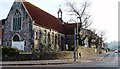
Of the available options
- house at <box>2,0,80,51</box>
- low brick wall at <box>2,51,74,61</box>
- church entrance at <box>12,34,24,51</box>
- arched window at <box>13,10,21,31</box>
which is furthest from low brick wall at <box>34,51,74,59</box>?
arched window at <box>13,10,21,31</box>

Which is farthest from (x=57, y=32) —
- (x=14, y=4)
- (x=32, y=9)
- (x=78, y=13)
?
(x=14, y=4)

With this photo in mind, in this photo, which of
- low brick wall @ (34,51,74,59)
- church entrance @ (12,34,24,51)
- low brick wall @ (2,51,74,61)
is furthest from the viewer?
church entrance @ (12,34,24,51)

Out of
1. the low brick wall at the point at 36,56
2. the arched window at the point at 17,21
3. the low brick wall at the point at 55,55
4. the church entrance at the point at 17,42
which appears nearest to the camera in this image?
the low brick wall at the point at 36,56

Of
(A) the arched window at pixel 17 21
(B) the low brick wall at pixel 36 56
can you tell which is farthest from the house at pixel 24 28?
(B) the low brick wall at pixel 36 56

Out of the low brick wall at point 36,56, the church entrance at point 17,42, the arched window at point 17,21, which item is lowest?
the low brick wall at point 36,56

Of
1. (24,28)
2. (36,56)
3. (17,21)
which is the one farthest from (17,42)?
(36,56)

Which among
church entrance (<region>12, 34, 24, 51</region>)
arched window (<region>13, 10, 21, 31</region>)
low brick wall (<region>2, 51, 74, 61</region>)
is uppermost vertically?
arched window (<region>13, 10, 21, 31</region>)

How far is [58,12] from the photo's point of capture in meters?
87.8

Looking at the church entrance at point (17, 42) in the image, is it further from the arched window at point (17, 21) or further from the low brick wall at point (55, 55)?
the low brick wall at point (55, 55)

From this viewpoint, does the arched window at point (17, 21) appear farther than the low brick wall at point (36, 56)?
Yes

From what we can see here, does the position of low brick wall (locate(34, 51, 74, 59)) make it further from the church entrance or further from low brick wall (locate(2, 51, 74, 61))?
the church entrance

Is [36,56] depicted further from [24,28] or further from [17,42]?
[24,28]

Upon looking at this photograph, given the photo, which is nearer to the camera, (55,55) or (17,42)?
(55,55)

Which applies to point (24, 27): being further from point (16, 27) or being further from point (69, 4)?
point (69, 4)
